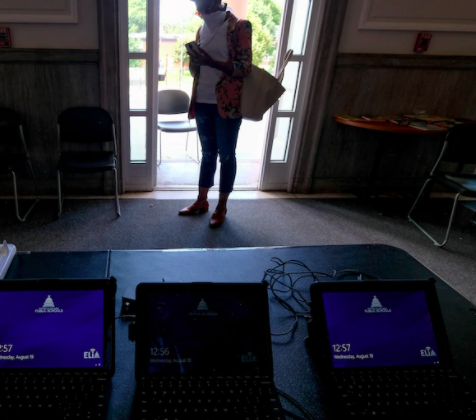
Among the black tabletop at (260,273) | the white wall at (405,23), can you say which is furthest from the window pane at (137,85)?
the black tabletop at (260,273)

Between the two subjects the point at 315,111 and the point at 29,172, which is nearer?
the point at 29,172

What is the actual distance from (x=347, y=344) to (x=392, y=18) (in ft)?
9.49

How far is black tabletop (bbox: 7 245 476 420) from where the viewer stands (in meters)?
0.70

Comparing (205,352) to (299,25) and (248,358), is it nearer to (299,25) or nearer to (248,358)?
(248,358)

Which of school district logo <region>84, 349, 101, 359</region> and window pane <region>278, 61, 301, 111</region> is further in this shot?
window pane <region>278, 61, 301, 111</region>

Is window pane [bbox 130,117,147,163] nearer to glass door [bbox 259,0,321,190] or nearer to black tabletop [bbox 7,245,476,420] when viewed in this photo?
glass door [bbox 259,0,321,190]

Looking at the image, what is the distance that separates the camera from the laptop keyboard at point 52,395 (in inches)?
23.2

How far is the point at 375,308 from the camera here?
761 mm

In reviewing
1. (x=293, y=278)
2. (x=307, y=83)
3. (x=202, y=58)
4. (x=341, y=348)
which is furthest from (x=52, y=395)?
(x=307, y=83)

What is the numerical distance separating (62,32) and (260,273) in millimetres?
2337

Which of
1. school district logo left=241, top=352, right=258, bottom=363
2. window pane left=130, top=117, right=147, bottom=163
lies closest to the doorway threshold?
window pane left=130, top=117, right=147, bottom=163

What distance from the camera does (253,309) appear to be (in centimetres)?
71

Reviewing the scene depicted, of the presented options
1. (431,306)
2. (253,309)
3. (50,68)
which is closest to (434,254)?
(431,306)

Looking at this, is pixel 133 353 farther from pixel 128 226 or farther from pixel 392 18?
pixel 392 18
